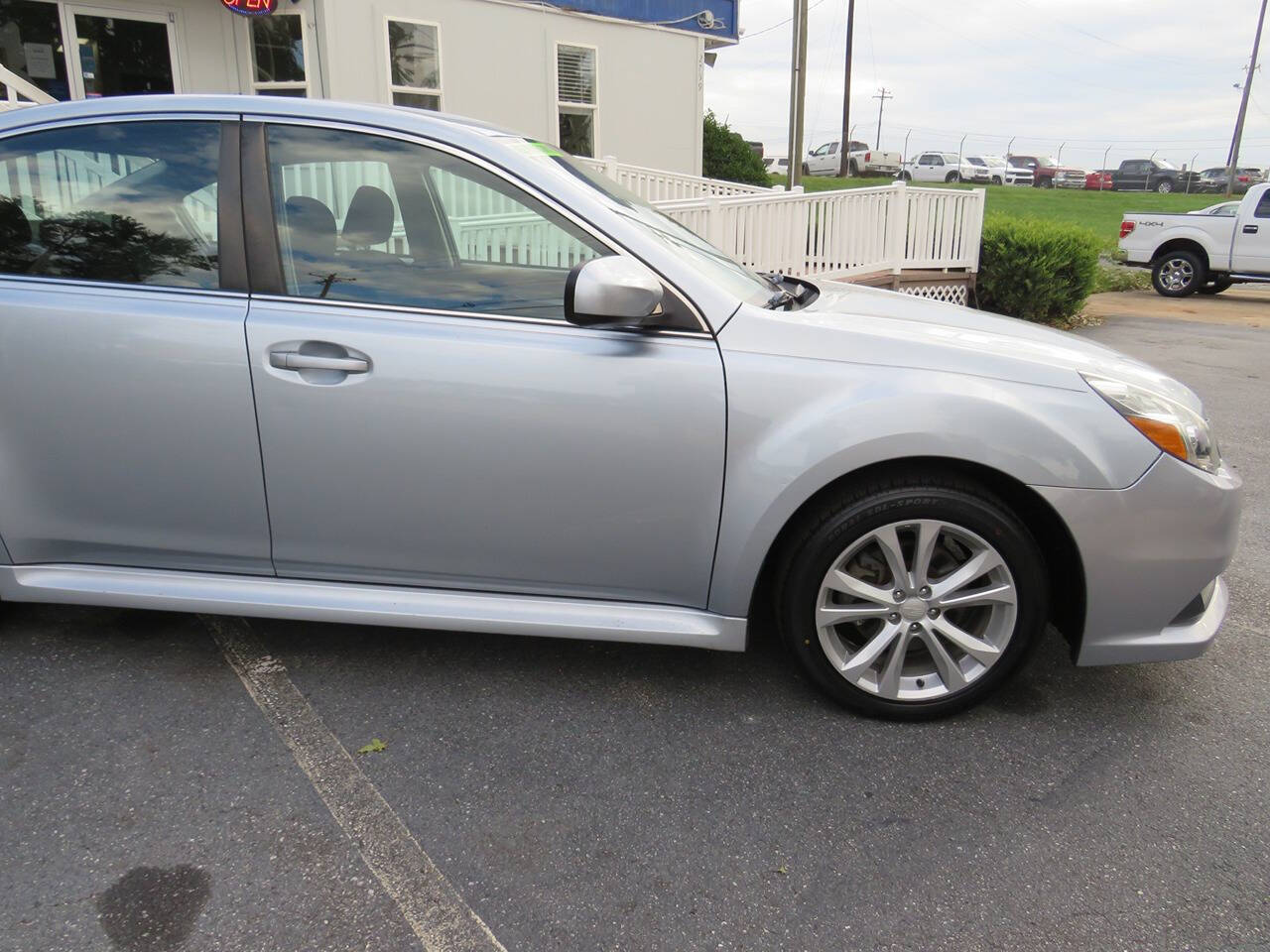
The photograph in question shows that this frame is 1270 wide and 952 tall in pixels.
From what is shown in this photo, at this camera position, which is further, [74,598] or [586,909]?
[74,598]

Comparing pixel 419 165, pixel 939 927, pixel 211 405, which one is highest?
pixel 419 165

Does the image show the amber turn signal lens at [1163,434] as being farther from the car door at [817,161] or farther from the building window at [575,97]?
the car door at [817,161]

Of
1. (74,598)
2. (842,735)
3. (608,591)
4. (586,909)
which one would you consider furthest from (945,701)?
(74,598)

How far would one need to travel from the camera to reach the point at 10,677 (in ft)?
10.1

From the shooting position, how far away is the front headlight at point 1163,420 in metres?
2.73

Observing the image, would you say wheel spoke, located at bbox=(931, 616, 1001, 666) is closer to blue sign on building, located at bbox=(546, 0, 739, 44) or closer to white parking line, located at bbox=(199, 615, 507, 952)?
white parking line, located at bbox=(199, 615, 507, 952)

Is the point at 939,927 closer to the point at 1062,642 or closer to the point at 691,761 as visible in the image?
the point at 691,761

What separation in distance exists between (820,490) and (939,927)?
3.84 feet

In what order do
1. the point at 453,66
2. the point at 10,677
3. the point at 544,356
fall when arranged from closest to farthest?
the point at 544,356 < the point at 10,677 < the point at 453,66

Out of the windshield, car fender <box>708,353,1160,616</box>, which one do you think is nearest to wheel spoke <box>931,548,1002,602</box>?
car fender <box>708,353,1160,616</box>

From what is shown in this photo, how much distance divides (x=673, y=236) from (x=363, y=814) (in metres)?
1.99

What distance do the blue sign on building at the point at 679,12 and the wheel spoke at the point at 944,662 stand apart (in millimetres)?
11762

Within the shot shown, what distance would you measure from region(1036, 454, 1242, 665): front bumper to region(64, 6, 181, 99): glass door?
1027 centimetres

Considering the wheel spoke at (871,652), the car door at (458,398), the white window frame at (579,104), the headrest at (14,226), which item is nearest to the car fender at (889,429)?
the car door at (458,398)
